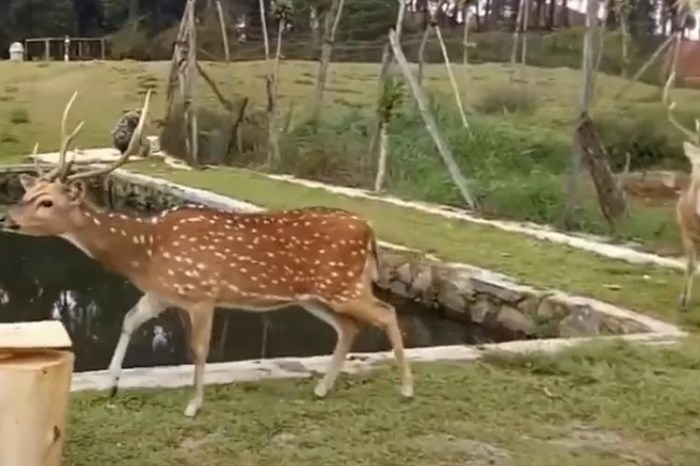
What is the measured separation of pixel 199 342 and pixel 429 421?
33.6 inches

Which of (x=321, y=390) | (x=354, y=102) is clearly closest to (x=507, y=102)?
(x=354, y=102)

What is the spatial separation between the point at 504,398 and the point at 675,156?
9288 mm

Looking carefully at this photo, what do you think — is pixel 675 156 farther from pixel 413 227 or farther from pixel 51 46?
pixel 51 46

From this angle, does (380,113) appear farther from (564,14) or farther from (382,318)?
(564,14)

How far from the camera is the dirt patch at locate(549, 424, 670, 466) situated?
449cm

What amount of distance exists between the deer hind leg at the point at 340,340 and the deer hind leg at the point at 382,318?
10 centimetres

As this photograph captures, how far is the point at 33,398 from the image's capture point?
3.55m

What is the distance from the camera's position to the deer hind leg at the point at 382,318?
5.07 m

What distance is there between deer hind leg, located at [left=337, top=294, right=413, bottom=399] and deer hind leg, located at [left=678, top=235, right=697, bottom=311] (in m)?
2.40

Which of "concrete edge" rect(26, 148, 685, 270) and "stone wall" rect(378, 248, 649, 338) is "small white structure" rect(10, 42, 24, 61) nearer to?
"concrete edge" rect(26, 148, 685, 270)

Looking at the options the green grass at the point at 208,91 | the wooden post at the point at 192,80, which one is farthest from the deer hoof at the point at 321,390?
the green grass at the point at 208,91

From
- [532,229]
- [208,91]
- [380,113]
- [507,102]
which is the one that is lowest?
[208,91]

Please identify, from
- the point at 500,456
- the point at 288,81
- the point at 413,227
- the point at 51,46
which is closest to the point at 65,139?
the point at 500,456

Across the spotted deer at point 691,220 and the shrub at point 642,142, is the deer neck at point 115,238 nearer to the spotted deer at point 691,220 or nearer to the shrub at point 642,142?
the spotted deer at point 691,220
